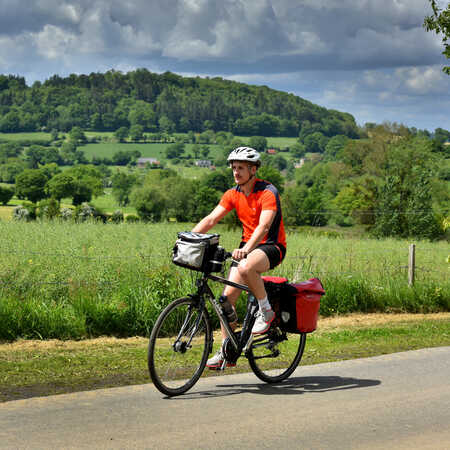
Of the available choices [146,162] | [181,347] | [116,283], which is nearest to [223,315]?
[181,347]

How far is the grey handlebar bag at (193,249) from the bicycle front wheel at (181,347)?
36 cm

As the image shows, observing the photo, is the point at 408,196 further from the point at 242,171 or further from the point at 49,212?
the point at 242,171

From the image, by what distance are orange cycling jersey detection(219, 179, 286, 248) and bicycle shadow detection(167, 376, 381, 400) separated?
140cm

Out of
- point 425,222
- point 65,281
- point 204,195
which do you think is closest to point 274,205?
point 65,281

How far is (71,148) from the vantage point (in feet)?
637

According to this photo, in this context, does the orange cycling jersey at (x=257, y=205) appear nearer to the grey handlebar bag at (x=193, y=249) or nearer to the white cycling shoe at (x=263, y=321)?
the grey handlebar bag at (x=193, y=249)

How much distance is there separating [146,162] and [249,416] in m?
185

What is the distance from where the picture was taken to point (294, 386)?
21.4ft

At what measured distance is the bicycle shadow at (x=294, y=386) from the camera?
6.09 metres

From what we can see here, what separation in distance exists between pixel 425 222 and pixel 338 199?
96.2 feet

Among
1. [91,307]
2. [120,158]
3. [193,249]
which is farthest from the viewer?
[120,158]

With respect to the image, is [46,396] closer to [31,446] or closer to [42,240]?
[31,446]

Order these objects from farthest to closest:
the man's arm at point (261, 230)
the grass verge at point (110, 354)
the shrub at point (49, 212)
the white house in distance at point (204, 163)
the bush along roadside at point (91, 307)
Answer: the white house in distance at point (204, 163), the shrub at point (49, 212), the bush along roadside at point (91, 307), the grass verge at point (110, 354), the man's arm at point (261, 230)

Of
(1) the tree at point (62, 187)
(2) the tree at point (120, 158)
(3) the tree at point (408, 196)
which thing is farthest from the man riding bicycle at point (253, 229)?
(2) the tree at point (120, 158)
